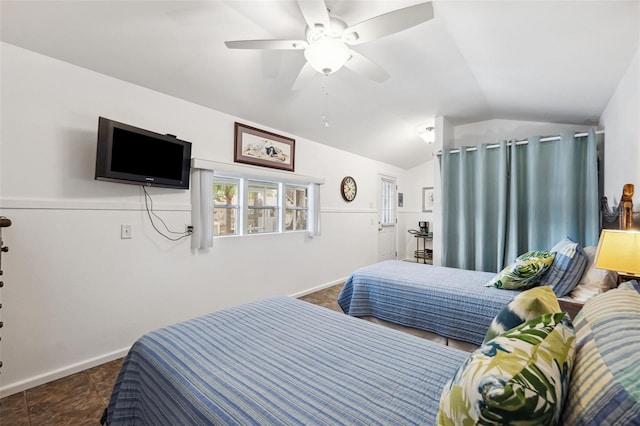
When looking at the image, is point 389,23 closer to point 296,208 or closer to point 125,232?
point 125,232

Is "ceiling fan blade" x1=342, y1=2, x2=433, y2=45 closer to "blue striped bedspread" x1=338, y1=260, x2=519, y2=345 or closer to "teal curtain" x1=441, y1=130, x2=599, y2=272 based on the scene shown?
"blue striped bedspread" x1=338, y1=260, x2=519, y2=345

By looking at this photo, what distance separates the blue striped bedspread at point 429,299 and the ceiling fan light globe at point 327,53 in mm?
1770

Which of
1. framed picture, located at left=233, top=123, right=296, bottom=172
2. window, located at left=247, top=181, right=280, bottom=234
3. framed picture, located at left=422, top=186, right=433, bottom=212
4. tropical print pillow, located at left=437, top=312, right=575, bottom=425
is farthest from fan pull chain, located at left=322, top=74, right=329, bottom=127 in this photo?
framed picture, located at left=422, top=186, right=433, bottom=212

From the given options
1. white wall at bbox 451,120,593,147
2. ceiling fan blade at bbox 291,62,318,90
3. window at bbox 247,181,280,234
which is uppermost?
white wall at bbox 451,120,593,147

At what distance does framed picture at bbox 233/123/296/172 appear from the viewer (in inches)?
123

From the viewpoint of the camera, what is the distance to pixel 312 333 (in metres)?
1.38

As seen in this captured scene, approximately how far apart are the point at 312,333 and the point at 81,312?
6.28ft

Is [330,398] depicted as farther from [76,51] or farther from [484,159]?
[484,159]

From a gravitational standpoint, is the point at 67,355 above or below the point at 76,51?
below

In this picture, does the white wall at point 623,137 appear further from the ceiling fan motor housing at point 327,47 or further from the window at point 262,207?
the window at point 262,207

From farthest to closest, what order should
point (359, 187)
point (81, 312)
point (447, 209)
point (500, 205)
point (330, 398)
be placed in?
point (359, 187)
point (447, 209)
point (500, 205)
point (81, 312)
point (330, 398)

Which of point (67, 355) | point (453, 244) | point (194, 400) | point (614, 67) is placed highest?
point (614, 67)

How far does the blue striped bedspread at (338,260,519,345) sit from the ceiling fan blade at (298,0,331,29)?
1990mm

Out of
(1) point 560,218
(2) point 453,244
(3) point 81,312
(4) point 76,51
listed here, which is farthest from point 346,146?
(3) point 81,312
